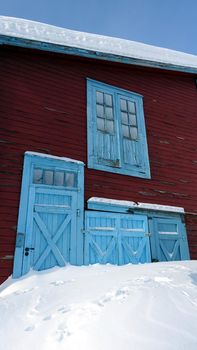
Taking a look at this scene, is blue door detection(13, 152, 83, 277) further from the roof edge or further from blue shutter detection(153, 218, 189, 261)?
the roof edge

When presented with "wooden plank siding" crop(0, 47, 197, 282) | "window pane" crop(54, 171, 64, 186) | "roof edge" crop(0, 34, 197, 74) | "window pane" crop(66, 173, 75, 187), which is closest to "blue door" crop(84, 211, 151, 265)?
"wooden plank siding" crop(0, 47, 197, 282)

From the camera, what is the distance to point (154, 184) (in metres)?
7.83

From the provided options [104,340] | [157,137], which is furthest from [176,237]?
[104,340]

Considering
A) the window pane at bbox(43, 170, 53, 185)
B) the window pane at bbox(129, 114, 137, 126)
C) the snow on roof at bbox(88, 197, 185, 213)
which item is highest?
the window pane at bbox(129, 114, 137, 126)

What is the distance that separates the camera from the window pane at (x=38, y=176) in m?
6.27

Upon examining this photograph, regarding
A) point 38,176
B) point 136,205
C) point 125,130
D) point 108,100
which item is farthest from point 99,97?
point 136,205

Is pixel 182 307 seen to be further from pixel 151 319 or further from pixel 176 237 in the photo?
pixel 176 237

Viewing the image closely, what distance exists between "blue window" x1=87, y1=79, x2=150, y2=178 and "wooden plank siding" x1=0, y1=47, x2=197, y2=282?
0.20 metres

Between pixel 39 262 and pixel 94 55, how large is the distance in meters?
5.67

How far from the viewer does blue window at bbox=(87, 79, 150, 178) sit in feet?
24.2

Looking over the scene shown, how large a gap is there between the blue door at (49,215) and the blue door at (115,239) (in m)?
0.25

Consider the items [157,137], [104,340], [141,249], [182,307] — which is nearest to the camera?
[104,340]

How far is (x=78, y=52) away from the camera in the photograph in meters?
7.69

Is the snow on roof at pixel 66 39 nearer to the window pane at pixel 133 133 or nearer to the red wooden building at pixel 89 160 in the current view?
the red wooden building at pixel 89 160
